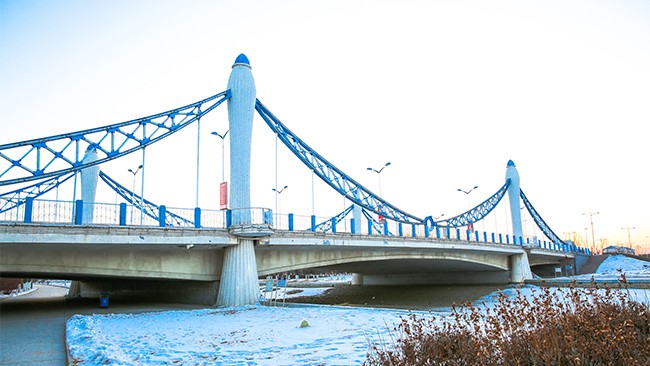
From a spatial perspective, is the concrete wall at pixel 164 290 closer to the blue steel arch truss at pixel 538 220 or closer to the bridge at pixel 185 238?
the bridge at pixel 185 238

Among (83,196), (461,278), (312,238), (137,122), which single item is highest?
(137,122)

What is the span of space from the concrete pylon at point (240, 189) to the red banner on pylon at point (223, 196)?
47cm

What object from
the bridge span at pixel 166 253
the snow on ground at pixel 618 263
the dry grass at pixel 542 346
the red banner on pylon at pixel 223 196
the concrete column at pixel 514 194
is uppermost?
the concrete column at pixel 514 194

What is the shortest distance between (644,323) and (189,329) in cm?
984

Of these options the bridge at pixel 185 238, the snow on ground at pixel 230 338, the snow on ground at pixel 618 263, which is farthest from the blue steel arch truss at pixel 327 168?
the snow on ground at pixel 618 263

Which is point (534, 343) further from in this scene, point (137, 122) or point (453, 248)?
point (453, 248)

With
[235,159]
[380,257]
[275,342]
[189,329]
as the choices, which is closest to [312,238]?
[235,159]

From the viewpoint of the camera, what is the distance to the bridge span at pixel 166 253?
16172 mm

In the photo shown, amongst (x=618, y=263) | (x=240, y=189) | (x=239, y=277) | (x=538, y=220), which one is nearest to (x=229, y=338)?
(x=239, y=277)

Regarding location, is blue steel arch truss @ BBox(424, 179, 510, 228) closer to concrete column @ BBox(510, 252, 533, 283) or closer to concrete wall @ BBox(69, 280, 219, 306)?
concrete column @ BBox(510, 252, 533, 283)

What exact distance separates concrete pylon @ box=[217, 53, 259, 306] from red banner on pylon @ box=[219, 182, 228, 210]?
1.53 ft

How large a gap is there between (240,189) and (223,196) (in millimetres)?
1072

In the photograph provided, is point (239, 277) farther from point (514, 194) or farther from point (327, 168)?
point (514, 194)

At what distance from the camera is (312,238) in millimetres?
23984
